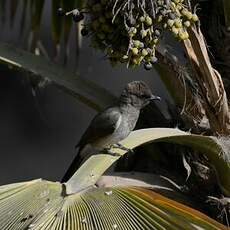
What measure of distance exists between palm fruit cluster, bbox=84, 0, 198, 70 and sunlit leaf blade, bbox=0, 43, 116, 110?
2.09 feet

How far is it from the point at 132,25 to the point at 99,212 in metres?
0.60

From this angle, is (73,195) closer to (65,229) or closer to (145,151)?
(65,229)

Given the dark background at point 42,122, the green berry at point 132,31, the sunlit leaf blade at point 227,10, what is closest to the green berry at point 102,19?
the green berry at point 132,31

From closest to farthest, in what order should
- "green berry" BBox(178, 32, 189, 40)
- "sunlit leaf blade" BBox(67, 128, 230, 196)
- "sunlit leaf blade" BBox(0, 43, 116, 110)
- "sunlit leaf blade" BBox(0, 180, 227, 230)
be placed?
"sunlit leaf blade" BBox(0, 180, 227, 230) → "sunlit leaf blade" BBox(67, 128, 230, 196) → "green berry" BBox(178, 32, 189, 40) → "sunlit leaf blade" BBox(0, 43, 116, 110)

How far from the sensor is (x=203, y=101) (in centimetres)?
310

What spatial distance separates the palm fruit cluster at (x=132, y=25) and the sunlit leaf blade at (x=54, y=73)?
0.64 m

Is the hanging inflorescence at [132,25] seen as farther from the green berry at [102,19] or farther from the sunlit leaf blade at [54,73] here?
the sunlit leaf blade at [54,73]

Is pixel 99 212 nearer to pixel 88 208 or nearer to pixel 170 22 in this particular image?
pixel 88 208

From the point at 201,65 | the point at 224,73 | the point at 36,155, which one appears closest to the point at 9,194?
the point at 201,65

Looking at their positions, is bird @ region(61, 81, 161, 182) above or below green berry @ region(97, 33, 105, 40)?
below

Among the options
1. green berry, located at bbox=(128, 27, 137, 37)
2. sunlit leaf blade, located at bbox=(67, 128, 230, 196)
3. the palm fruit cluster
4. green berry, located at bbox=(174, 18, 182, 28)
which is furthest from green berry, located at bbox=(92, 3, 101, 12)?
sunlit leaf blade, located at bbox=(67, 128, 230, 196)

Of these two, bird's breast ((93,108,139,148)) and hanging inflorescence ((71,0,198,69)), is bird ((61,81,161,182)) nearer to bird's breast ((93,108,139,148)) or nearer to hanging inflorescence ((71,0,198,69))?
bird's breast ((93,108,139,148))

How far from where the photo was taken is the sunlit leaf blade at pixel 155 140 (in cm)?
255

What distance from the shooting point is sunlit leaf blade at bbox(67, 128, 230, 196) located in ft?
8.36
